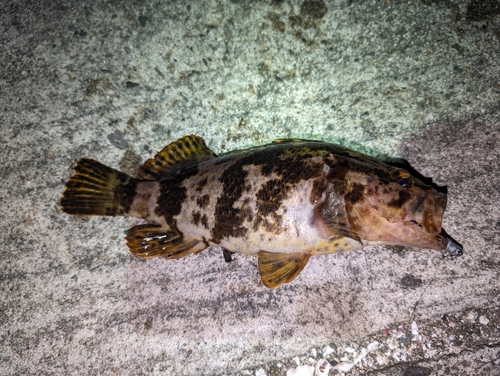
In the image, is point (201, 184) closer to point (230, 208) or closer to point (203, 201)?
point (203, 201)

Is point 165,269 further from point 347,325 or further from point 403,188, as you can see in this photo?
point 403,188

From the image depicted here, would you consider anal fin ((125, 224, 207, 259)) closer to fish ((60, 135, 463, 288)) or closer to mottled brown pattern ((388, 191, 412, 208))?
fish ((60, 135, 463, 288))

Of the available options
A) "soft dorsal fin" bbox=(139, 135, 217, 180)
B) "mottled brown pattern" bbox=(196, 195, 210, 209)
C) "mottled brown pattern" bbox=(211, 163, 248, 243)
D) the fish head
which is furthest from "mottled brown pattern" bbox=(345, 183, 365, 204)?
"soft dorsal fin" bbox=(139, 135, 217, 180)

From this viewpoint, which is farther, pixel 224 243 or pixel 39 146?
pixel 39 146

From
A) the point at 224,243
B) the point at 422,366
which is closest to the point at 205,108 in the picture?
the point at 224,243

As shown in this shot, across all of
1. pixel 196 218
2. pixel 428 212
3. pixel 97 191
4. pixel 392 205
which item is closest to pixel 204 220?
pixel 196 218

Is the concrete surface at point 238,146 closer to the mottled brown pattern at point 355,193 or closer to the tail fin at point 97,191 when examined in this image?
the tail fin at point 97,191
